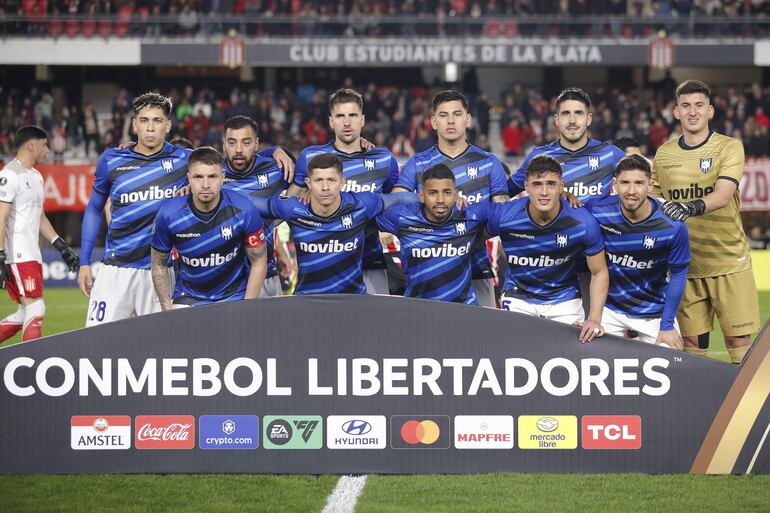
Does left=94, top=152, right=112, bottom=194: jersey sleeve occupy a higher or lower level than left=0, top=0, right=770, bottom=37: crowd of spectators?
lower

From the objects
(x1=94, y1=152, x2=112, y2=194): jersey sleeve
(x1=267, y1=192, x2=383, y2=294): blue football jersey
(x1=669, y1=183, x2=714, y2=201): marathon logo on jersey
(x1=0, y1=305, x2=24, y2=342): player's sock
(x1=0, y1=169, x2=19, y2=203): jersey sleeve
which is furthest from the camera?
(x1=0, y1=305, x2=24, y2=342): player's sock

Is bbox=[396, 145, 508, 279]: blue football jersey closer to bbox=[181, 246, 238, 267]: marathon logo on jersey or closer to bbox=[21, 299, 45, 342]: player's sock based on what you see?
bbox=[181, 246, 238, 267]: marathon logo on jersey

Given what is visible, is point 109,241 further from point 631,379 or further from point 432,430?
point 631,379

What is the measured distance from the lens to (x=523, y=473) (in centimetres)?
518

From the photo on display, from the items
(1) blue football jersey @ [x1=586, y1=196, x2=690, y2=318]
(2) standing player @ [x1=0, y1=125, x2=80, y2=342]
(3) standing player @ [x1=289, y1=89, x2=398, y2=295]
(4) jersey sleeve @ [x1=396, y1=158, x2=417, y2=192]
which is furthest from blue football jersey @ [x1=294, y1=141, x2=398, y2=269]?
(2) standing player @ [x1=0, y1=125, x2=80, y2=342]

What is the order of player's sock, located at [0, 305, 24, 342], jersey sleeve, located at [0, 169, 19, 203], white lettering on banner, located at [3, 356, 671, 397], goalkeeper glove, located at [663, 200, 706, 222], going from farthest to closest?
player's sock, located at [0, 305, 24, 342] < jersey sleeve, located at [0, 169, 19, 203] < goalkeeper glove, located at [663, 200, 706, 222] < white lettering on banner, located at [3, 356, 671, 397]

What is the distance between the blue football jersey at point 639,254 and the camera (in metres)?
5.94

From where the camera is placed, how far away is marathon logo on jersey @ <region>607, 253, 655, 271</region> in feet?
19.8

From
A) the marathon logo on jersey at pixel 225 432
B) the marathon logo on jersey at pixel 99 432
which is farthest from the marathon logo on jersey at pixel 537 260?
the marathon logo on jersey at pixel 99 432

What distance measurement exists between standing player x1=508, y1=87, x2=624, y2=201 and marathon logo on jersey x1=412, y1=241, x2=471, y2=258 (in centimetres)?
80

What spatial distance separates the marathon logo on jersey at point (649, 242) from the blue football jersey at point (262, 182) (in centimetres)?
233

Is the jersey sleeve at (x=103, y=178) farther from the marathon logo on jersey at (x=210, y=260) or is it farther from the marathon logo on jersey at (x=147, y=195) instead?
the marathon logo on jersey at (x=210, y=260)

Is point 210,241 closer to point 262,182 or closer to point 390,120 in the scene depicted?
point 262,182

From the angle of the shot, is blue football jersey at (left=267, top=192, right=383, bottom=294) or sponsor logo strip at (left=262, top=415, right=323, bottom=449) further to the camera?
blue football jersey at (left=267, top=192, right=383, bottom=294)
